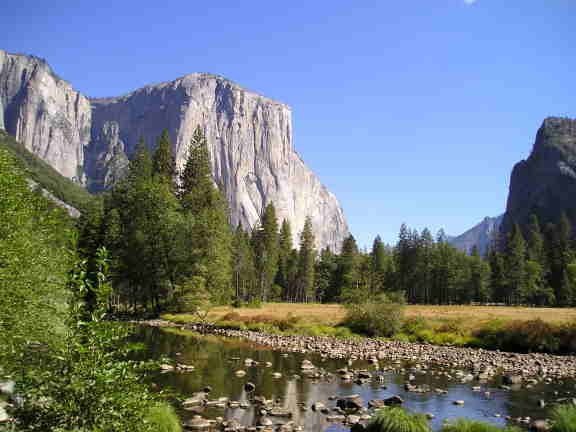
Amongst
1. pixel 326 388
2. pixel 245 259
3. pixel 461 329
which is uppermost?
pixel 245 259

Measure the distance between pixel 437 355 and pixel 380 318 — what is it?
29.7 ft

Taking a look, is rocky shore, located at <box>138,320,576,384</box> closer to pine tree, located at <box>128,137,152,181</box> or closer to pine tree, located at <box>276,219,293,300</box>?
pine tree, located at <box>128,137,152,181</box>

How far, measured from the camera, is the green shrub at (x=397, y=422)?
41.0 feet

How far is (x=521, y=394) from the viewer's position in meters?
19.9

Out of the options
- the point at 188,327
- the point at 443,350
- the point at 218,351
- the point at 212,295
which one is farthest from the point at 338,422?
the point at 212,295

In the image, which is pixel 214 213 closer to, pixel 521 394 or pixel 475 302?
pixel 521 394

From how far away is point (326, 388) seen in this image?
20.5 m

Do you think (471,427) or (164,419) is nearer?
(164,419)

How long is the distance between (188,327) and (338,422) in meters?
30.6

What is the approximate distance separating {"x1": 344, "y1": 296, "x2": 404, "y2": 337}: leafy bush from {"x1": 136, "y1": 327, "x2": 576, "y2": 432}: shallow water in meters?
11.6

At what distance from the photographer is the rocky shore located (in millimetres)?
24812

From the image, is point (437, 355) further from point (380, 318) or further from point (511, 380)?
point (380, 318)

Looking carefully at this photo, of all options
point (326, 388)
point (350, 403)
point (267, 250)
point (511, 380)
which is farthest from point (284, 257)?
point (350, 403)

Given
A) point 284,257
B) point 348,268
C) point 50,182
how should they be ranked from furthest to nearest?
point 50,182 < point 284,257 < point 348,268
